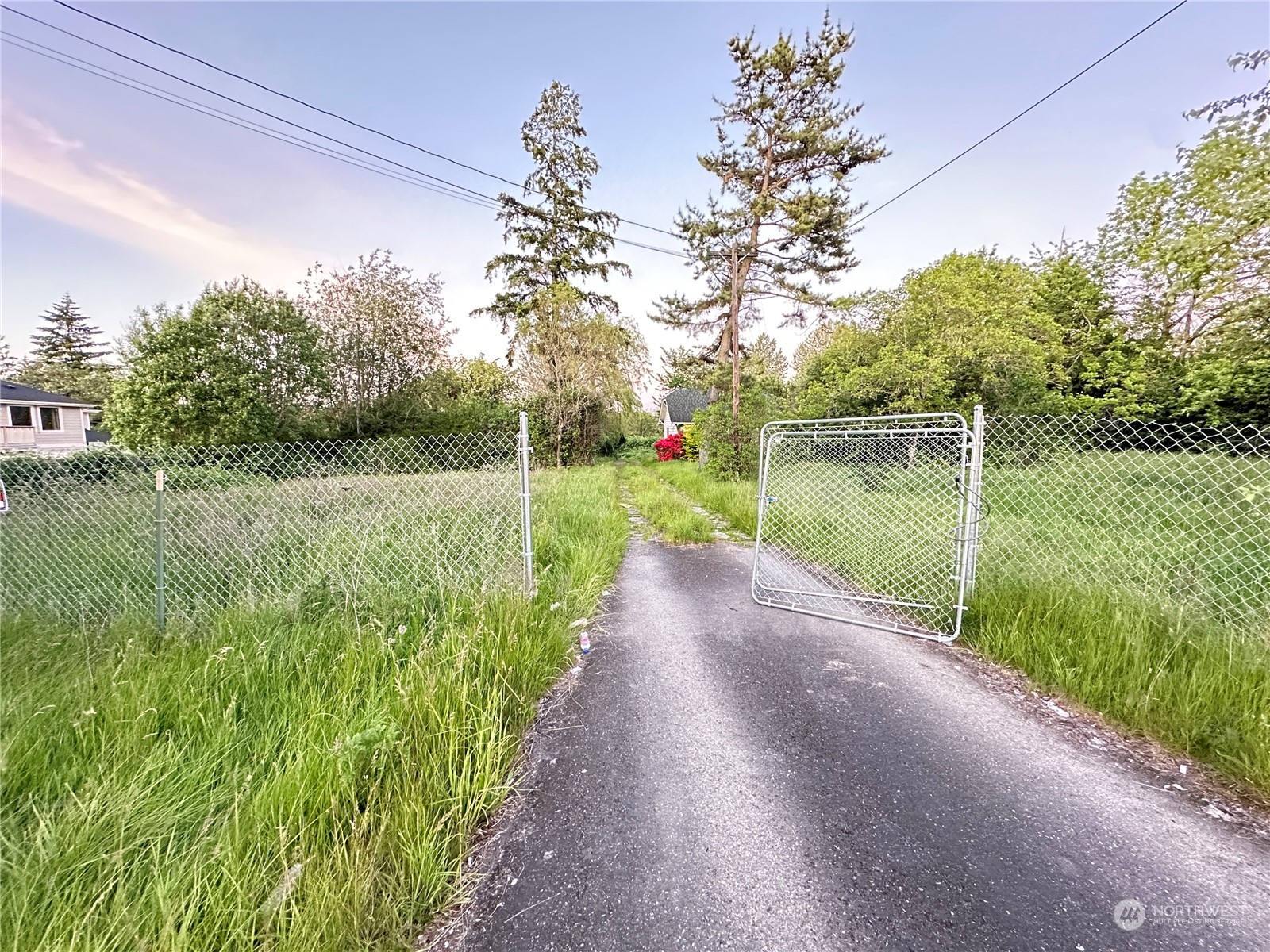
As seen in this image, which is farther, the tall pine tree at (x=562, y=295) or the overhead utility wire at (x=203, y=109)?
the tall pine tree at (x=562, y=295)

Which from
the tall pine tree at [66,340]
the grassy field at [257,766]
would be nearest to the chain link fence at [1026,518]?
the grassy field at [257,766]

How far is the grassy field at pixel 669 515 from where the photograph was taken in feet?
20.1

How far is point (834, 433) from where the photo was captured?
352 centimetres

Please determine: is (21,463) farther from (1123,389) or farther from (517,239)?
(1123,389)

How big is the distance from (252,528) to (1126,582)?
266 inches

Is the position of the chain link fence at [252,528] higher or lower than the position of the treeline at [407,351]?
lower

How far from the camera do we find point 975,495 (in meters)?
2.98

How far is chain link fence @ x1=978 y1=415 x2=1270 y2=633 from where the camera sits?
252 centimetres

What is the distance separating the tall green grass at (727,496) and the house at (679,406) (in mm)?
19400

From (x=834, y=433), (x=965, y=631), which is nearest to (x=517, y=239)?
(x=834, y=433)

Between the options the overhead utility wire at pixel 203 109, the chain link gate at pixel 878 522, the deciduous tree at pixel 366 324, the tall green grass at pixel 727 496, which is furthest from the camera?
the deciduous tree at pixel 366 324

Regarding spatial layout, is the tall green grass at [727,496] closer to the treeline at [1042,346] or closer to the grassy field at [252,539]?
the treeline at [1042,346]

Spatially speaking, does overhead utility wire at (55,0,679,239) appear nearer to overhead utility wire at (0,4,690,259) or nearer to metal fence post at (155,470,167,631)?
overhead utility wire at (0,4,690,259)

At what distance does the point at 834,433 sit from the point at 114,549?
6166mm
